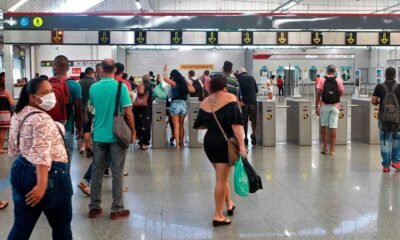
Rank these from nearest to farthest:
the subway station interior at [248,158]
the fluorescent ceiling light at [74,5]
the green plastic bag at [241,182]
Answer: the green plastic bag at [241,182], the subway station interior at [248,158], the fluorescent ceiling light at [74,5]

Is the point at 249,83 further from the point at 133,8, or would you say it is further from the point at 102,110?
the point at 133,8

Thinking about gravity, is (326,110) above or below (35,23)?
below

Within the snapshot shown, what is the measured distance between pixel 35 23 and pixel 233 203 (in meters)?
8.10

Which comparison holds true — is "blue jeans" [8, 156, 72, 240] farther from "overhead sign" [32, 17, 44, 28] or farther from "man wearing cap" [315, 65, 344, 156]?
"overhead sign" [32, 17, 44, 28]

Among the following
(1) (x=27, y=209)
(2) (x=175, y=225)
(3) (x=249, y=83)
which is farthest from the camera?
(3) (x=249, y=83)

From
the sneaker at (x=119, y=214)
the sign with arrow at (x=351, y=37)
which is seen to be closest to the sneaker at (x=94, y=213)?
the sneaker at (x=119, y=214)

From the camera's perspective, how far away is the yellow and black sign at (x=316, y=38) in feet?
44.7

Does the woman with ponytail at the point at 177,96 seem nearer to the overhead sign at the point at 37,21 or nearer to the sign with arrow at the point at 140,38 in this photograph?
the sign with arrow at the point at 140,38

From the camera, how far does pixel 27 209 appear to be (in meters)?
3.28

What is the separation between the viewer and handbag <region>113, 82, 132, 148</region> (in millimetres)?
5242

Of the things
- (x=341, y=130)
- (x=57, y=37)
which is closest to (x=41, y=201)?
(x=341, y=130)

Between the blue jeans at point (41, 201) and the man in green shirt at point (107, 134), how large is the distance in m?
1.95

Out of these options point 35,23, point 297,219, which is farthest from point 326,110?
point 35,23

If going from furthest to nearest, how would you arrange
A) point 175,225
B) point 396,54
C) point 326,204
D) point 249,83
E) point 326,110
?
point 396,54 → point 249,83 → point 326,110 → point 326,204 → point 175,225
